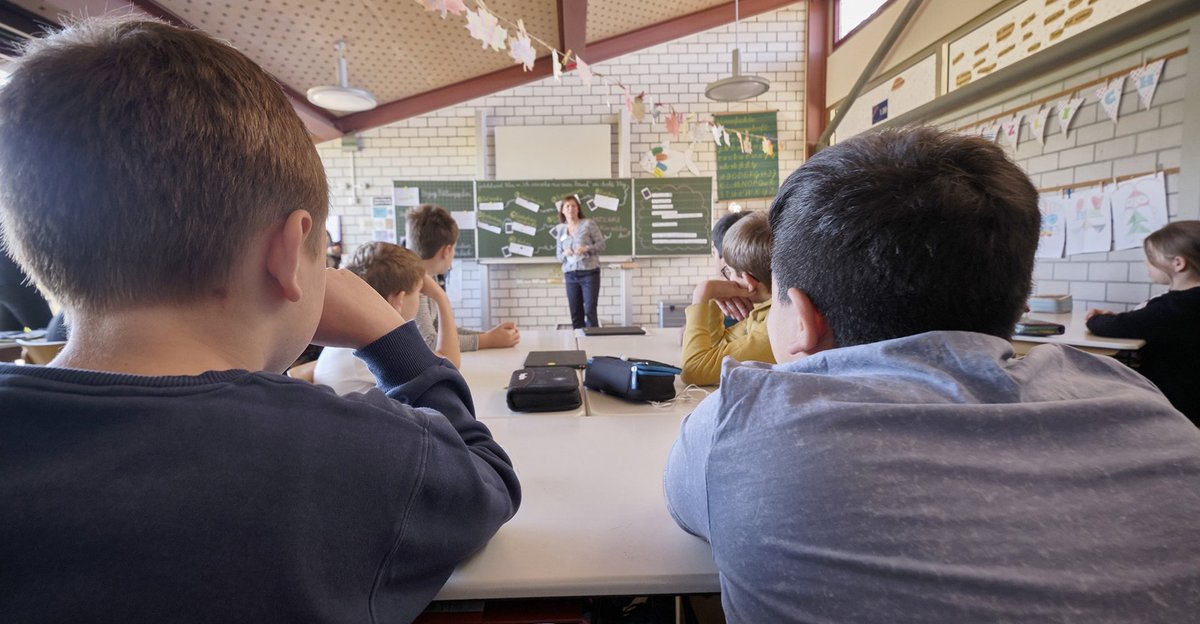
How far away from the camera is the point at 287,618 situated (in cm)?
44

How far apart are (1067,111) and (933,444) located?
3948mm

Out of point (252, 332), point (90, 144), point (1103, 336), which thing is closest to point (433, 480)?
point (252, 332)

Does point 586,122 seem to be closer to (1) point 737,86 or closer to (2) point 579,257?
(2) point 579,257

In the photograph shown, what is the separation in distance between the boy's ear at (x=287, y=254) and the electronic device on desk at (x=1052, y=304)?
3.79 m

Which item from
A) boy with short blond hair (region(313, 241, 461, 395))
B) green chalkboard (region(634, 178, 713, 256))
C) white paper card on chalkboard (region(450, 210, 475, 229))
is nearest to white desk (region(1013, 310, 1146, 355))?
boy with short blond hair (region(313, 241, 461, 395))

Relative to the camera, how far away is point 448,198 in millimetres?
5480

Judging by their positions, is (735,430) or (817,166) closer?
(735,430)

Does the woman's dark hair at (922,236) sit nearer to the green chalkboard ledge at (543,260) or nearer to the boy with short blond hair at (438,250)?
the boy with short blond hair at (438,250)

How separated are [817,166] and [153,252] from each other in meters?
0.71

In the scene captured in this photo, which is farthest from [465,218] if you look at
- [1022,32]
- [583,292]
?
[1022,32]

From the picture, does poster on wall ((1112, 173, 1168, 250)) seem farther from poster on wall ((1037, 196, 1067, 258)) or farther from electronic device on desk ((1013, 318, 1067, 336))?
electronic device on desk ((1013, 318, 1067, 336))

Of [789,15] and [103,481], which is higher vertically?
[789,15]

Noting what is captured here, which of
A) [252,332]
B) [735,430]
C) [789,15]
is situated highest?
[789,15]

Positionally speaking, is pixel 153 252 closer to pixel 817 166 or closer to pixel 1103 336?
pixel 817 166
